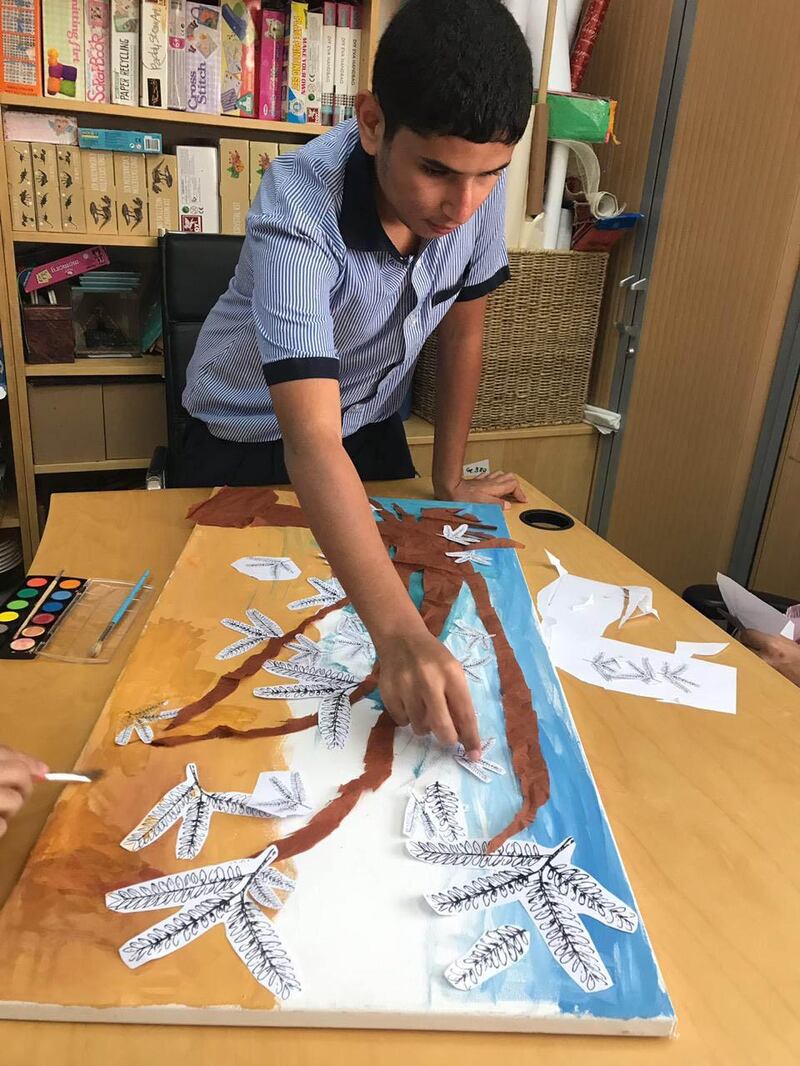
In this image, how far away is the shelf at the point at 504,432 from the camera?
78.2 inches

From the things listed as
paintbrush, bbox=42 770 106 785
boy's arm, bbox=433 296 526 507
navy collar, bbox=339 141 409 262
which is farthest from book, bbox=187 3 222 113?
paintbrush, bbox=42 770 106 785

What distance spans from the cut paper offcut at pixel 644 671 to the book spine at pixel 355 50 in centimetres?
160

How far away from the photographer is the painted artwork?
0.48m

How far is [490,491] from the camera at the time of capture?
4.25ft

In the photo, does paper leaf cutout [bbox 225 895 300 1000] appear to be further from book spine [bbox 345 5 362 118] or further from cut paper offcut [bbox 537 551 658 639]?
book spine [bbox 345 5 362 118]

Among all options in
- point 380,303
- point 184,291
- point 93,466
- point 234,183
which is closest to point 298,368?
point 380,303

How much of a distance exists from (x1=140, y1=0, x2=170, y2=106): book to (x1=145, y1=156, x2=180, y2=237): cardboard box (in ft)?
0.41

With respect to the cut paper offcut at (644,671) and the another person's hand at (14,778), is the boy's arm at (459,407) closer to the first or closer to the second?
the cut paper offcut at (644,671)

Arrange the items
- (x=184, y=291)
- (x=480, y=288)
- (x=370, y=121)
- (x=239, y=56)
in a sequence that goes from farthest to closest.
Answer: (x=239, y=56)
(x=184, y=291)
(x=480, y=288)
(x=370, y=121)

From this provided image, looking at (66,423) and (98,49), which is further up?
(98,49)

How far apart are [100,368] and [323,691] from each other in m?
1.58

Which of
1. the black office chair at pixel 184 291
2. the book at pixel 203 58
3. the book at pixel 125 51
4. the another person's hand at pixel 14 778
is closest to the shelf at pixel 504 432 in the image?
the black office chair at pixel 184 291

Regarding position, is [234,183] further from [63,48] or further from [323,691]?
[323,691]

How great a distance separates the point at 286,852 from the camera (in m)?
0.57
